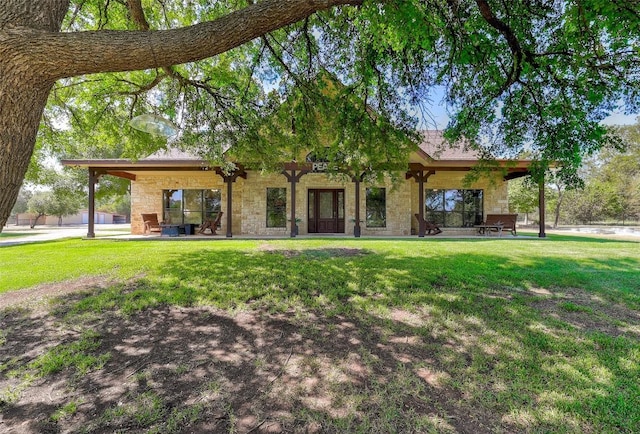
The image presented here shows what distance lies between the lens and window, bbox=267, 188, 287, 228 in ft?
47.9

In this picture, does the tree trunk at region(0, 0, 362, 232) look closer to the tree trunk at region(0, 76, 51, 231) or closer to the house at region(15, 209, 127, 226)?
the tree trunk at region(0, 76, 51, 231)

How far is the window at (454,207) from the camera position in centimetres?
1502

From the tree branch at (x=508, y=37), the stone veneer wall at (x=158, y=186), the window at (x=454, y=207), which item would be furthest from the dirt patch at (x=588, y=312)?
the stone veneer wall at (x=158, y=186)

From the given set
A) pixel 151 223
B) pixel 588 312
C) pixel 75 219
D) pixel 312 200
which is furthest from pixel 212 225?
pixel 75 219

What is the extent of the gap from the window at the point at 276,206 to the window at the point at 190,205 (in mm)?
2643

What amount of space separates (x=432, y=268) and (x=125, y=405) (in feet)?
16.6

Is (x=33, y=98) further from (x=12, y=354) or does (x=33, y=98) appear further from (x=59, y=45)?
(x=12, y=354)

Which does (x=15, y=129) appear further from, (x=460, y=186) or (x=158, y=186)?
(x=460, y=186)

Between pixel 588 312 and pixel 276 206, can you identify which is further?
pixel 276 206

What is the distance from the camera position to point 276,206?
1463 centimetres

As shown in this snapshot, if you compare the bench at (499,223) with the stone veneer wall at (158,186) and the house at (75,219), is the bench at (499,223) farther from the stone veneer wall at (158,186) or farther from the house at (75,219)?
the house at (75,219)

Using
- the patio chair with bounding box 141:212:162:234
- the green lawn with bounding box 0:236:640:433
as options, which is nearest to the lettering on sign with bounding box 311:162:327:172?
the green lawn with bounding box 0:236:640:433

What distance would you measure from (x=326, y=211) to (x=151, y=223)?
8321 millimetres

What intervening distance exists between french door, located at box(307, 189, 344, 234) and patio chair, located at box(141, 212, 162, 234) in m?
7.22
